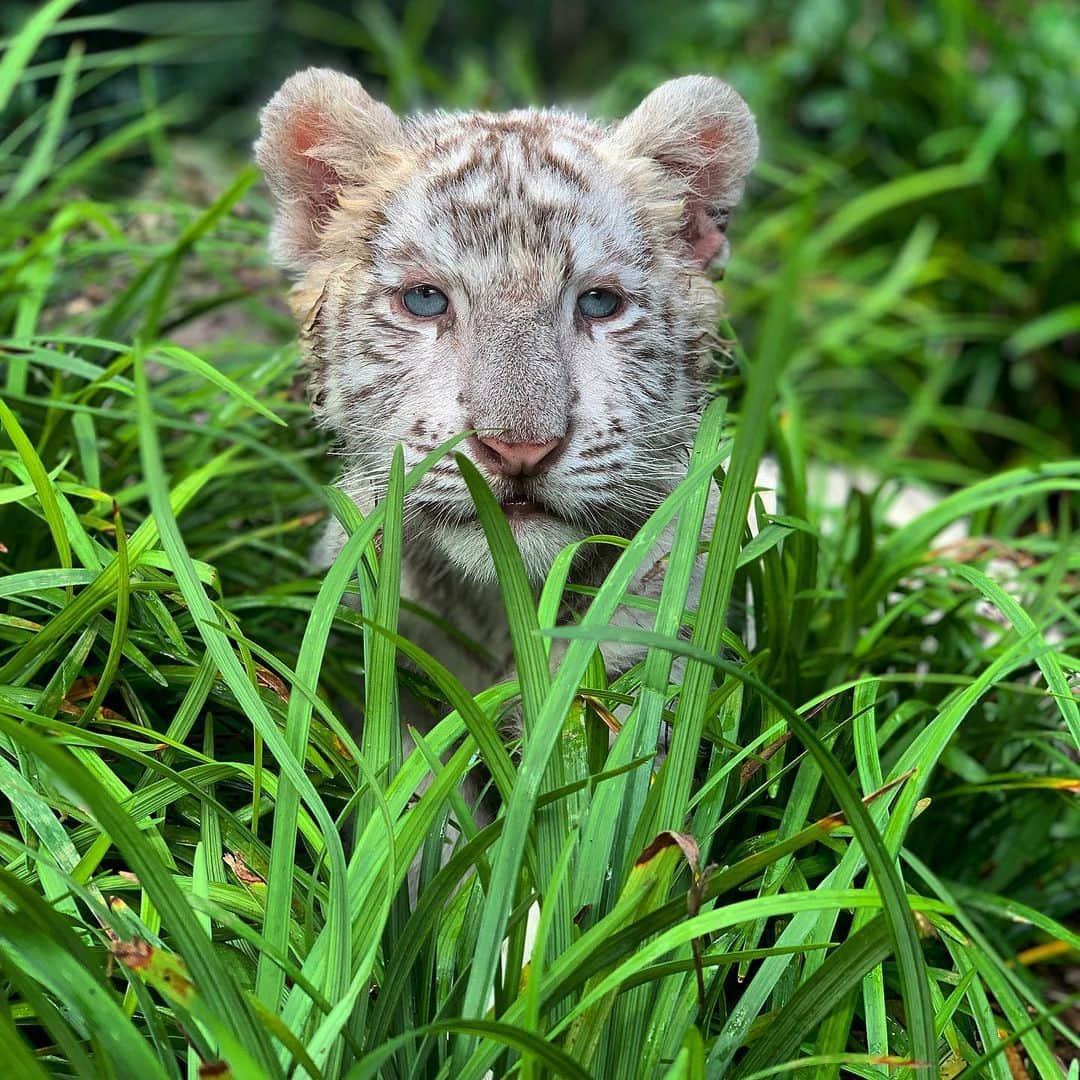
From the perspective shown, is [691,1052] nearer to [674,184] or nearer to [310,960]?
[310,960]

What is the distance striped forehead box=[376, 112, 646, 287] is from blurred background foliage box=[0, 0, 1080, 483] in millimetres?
2549

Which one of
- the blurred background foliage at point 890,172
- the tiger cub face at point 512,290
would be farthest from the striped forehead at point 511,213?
the blurred background foliage at point 890,172

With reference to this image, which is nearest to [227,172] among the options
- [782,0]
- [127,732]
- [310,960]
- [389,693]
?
[782,0]

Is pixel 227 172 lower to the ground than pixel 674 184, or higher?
higher

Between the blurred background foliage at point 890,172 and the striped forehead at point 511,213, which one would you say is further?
the blurred background foliage at point 890,172

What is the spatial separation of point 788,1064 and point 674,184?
1.89 meters

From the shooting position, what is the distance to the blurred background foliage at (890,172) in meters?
6.04

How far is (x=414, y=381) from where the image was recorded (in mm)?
2666

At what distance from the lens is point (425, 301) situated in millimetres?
2717

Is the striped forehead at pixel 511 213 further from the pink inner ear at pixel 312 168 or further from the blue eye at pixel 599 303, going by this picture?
the pink inner ear at pixel 312 168

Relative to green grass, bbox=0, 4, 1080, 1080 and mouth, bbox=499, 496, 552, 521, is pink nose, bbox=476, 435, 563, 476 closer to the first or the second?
mouth, bbox=499, 496, 552, 521

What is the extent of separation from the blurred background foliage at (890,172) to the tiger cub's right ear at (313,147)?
2.46 metres

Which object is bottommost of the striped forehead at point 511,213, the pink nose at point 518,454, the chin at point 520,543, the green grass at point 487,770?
the green grass at point 487,770

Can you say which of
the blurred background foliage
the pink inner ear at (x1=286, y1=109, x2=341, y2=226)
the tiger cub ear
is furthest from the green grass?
the blurred background foliage
